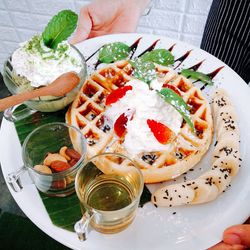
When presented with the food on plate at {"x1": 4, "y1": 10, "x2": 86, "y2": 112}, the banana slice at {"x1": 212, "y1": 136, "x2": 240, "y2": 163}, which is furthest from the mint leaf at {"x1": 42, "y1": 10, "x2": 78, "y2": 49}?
the banana slice at {"x1": 212, "y1": 136, "x2": 240, "y2": 163}

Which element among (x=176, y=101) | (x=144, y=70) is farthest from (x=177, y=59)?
(x=176, y=101)

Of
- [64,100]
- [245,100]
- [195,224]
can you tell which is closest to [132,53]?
[64,100]

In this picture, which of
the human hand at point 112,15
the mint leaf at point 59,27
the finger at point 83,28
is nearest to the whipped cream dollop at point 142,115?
the mint leaf at point 59,27

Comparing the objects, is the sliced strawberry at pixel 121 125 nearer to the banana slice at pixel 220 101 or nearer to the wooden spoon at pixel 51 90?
the wooden spoon at pixel 51 90

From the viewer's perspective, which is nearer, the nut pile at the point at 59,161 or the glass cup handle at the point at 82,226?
the glass cup handle at the point at 82,226

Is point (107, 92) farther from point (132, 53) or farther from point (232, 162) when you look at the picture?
point (232, 162)

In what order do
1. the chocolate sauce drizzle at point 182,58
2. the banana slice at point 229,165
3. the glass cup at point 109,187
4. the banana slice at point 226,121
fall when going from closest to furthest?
the glass cup at point 109,187 → the banana slice at point 229,165 → the banana slice at point 226,121 → the chocolate sauce drizzle at point 182,58
